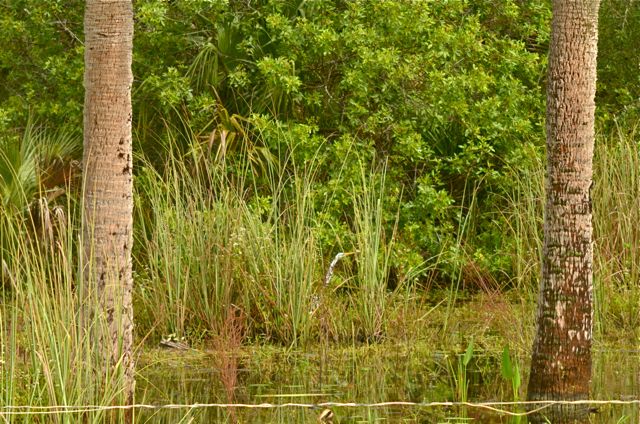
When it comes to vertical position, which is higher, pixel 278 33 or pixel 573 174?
pixel 278 33

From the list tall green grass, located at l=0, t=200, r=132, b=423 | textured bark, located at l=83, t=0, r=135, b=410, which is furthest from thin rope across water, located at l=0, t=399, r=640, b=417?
textured bark, located at l=83, t=0, r=135, b=410

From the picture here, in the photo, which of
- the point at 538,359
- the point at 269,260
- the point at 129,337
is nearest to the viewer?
the point at 129,337

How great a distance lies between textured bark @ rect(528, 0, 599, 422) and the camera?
7.63 metres

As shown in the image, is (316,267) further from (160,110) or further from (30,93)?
(30,93)

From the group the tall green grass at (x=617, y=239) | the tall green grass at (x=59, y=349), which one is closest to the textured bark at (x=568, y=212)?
the tall green grass at (x=617, y=239)

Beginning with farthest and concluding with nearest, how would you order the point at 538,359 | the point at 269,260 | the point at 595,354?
the point at 269,260 → the point at 595,354 → the point at 538,359

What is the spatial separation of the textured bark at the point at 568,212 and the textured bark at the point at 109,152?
8.22ft

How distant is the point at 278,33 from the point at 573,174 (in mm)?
5504

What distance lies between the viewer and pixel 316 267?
1080 cm

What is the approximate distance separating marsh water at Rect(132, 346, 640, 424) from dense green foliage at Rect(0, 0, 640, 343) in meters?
1.96

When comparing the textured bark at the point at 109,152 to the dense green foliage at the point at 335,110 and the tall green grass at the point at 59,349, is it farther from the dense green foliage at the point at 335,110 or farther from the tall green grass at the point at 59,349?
the dense green foliage at the point at 335,110

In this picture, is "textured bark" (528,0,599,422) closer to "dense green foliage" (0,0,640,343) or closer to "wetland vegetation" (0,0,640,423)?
"wetland vegetation" (0,0,640,423)

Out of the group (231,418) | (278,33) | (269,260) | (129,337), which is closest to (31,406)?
(129,337)

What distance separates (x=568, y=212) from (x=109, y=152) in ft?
8.99
